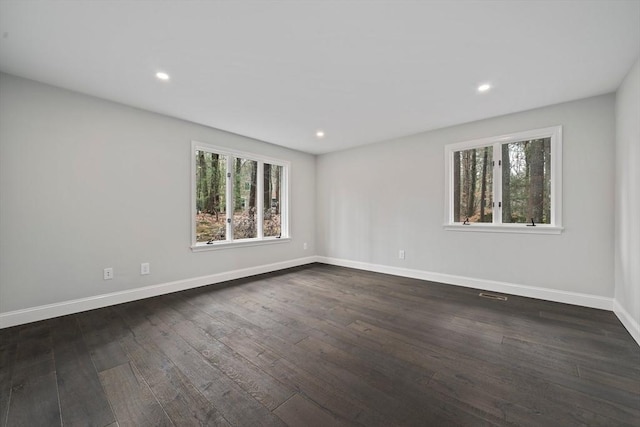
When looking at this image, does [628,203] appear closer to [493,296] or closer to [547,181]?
[547,181]

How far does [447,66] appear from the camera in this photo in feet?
7.74

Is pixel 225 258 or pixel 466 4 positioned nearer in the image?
pixel 466 4

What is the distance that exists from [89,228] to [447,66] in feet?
13.9

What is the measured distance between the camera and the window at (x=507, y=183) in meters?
3.23

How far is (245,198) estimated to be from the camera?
15.0 ft

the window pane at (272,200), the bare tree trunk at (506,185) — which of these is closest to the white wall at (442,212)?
the bare tree trunk at (506,185)

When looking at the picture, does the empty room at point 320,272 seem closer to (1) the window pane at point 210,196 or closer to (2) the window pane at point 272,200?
(1) the window pane at point 210,196

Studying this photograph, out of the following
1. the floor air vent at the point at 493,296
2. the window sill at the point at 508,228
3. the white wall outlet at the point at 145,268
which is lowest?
the floor air vent at the point at 493,296

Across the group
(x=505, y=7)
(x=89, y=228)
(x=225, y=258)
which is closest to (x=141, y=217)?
(x=89, y=228)

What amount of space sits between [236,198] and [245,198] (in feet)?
0.70

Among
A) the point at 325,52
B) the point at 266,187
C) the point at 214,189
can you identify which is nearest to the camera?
the point at 325,52

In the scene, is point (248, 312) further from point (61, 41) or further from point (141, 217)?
point (61, 41)

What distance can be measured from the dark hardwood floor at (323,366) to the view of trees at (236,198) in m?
1.43

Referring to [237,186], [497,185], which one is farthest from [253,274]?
[497,185]
